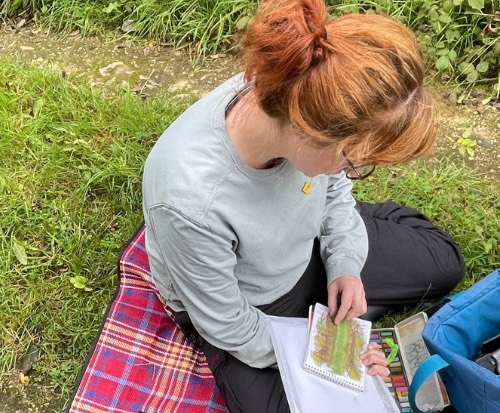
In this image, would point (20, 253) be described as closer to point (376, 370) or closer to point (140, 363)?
point (140, 363)

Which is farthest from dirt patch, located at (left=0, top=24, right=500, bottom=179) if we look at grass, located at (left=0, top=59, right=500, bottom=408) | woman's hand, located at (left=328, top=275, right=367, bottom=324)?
woman's hand, located at (left=328, top=275, right=367, bottom=324)

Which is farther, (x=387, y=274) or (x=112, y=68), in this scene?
(x=112, y=68)

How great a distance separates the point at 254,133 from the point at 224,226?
0.27 m

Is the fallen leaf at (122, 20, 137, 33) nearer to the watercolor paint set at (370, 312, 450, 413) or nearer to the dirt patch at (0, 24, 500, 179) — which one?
the dirt patch at (0, 24, 500, 179)

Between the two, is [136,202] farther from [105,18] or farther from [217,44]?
[105,18]

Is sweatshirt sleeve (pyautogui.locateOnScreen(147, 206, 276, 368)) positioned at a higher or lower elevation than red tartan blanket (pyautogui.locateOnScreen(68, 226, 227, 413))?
higher

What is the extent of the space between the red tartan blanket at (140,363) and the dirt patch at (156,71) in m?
1.23

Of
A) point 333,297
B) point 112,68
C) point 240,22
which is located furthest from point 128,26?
point 333,297

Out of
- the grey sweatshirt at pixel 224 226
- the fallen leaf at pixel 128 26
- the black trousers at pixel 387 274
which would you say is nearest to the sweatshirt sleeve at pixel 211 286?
the grey sweatshirt at pixel 224 226

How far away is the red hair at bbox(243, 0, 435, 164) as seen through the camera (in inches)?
49.6

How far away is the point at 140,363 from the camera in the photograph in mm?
2361

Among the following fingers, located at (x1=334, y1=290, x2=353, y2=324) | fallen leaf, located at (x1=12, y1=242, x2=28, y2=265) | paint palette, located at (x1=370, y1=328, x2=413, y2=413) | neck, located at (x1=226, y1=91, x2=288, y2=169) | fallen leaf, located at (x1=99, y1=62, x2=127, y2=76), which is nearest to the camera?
neck, located at (x1=226, y1=91, x2=288, y2=169)

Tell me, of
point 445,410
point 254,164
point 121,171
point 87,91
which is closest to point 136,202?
point 121,171

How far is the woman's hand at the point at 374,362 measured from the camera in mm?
2078
